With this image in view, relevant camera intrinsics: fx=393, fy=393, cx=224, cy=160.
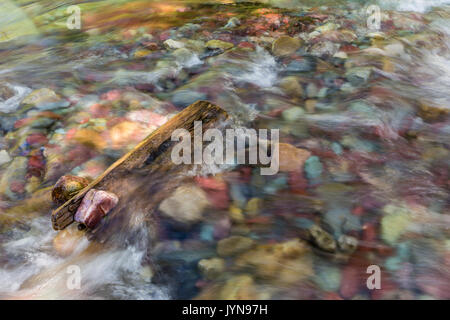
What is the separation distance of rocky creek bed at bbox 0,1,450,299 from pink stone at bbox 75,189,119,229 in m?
0.13

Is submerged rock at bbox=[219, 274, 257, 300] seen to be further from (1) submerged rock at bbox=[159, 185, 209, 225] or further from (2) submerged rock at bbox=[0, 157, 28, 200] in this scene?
(2) submerged rock at bbox=[0, 157, 28, 200]

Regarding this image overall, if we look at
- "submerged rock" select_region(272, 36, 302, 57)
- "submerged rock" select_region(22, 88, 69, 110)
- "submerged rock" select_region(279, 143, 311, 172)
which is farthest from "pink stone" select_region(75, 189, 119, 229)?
"submerged rock" select_region(272, 36, 302, 57)

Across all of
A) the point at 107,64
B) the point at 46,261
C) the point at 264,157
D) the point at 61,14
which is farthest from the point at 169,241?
the point at 61,14

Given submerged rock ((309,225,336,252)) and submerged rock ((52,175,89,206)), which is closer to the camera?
submerged rock ((309,225,336,252))

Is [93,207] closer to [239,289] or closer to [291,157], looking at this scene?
[239,289]

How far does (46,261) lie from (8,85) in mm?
3247

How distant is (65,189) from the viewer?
124 inches

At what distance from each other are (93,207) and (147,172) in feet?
1.65

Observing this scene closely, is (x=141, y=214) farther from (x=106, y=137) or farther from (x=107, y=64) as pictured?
(x=107, y=64)

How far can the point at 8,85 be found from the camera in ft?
16.8

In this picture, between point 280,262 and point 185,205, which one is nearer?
point 280,262

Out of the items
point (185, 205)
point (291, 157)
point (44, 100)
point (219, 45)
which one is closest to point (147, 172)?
point (185, 205)

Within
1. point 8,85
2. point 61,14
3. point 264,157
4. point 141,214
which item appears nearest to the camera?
point 141,214

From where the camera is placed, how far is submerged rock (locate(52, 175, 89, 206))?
3143mm
